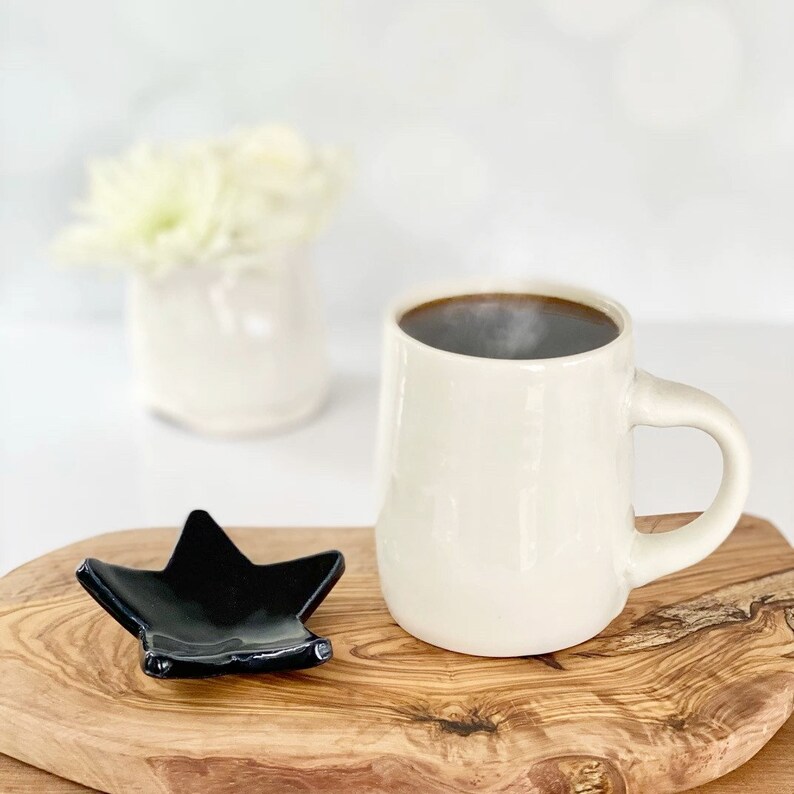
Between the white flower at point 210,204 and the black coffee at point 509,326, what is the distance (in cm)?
39

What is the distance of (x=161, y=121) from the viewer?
1135 millimetres

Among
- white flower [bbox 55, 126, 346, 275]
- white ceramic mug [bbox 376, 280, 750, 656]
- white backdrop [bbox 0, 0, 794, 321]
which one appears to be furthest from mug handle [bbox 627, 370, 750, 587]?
white backdrop [bbox 0, 0, 794, 321]

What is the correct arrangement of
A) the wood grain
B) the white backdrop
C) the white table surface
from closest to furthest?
1. the wood grain
2. the white table surface
3. the white backdrop

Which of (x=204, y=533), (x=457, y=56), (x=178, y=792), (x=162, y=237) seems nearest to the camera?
(x=178, y=792)

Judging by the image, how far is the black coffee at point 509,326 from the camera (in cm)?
50

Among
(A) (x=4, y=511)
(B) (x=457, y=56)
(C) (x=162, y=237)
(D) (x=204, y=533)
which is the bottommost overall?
(A) (x=4, y=511)

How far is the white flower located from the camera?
2.92ft

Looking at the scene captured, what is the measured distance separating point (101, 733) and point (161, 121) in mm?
819

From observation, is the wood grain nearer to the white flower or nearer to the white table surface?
the white table surface

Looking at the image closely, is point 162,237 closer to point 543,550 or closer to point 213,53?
point 213,53

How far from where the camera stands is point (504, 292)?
0.54 m

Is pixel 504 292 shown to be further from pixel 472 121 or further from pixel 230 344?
pixel 472 121

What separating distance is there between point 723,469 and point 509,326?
12 centimetres

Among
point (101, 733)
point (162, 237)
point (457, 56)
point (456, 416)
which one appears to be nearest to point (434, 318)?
point (456, 416)
